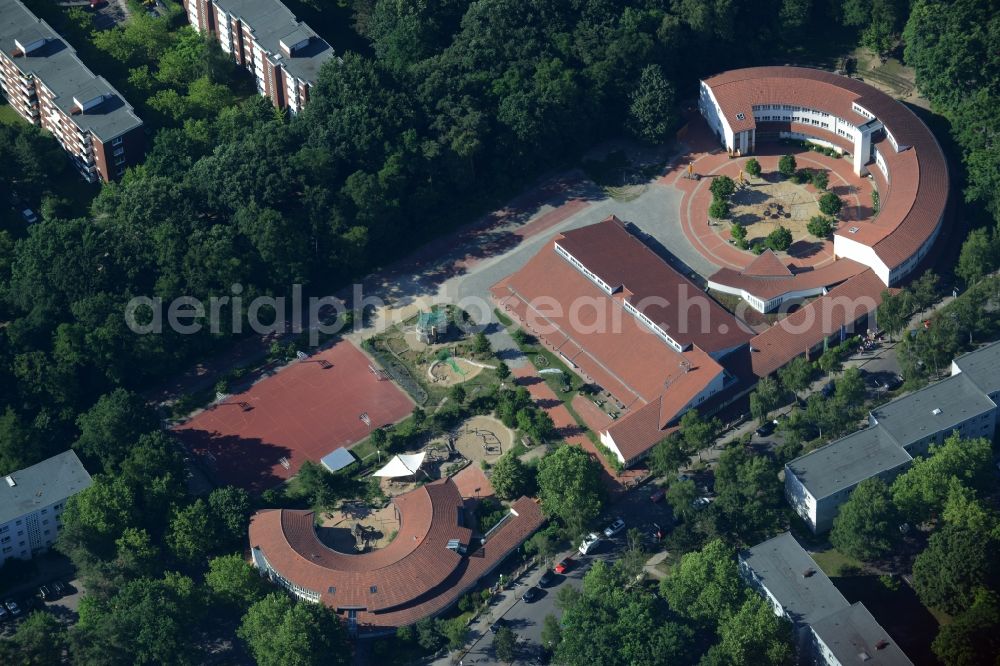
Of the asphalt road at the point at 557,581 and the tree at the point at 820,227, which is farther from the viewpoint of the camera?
the tree at the point at 820,227

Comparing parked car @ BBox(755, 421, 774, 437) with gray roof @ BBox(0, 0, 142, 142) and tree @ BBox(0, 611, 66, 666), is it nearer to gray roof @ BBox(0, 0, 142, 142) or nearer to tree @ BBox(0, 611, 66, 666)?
tree @ BBox(0, 611, 66, 666)

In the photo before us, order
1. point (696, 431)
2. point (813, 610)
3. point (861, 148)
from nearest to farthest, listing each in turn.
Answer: point (813, 610) < point (696, 431) < point (861, 148)

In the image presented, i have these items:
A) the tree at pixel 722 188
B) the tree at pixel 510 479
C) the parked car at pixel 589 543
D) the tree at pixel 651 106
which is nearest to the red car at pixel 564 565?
the parked car at pixel 589 543

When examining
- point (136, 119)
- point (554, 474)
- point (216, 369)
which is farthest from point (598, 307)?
point (136, 119)

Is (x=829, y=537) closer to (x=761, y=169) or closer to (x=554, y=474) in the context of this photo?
(x=554, y=474)

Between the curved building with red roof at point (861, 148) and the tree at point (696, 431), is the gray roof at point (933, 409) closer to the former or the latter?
the tree at point (696, 431)

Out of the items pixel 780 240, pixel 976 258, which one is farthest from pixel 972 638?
pixel 780 240

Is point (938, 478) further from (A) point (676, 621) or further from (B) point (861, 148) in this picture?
(B) point (861, 148)
